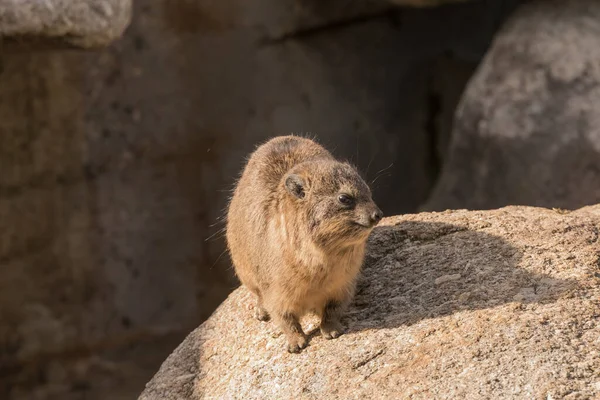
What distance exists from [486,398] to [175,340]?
18.4ft

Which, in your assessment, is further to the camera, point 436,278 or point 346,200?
point 436,278

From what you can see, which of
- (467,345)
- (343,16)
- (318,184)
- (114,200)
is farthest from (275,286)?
(343,16)

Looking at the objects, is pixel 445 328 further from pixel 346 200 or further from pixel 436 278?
pixel 346 200

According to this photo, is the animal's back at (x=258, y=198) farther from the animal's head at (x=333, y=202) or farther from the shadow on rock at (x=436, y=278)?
the shadow on rock at (x=436, y=278)

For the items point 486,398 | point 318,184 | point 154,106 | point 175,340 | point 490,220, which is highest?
point 154,106

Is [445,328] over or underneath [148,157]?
underneath

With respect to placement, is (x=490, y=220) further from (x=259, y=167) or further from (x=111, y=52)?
(x=111, y=52)

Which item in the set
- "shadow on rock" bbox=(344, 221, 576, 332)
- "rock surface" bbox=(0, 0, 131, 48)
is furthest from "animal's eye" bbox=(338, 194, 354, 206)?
"rock surface" bbox=(0, 0, 131, 48)

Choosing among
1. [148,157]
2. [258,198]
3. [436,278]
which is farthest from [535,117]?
[258,198]

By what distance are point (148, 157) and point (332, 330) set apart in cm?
455

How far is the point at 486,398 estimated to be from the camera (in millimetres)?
4059

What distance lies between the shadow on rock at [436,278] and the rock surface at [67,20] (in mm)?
2424

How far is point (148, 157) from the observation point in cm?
895

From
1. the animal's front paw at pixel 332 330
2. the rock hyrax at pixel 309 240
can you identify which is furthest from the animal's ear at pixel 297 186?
the animal's front paw at pixel 332 330
